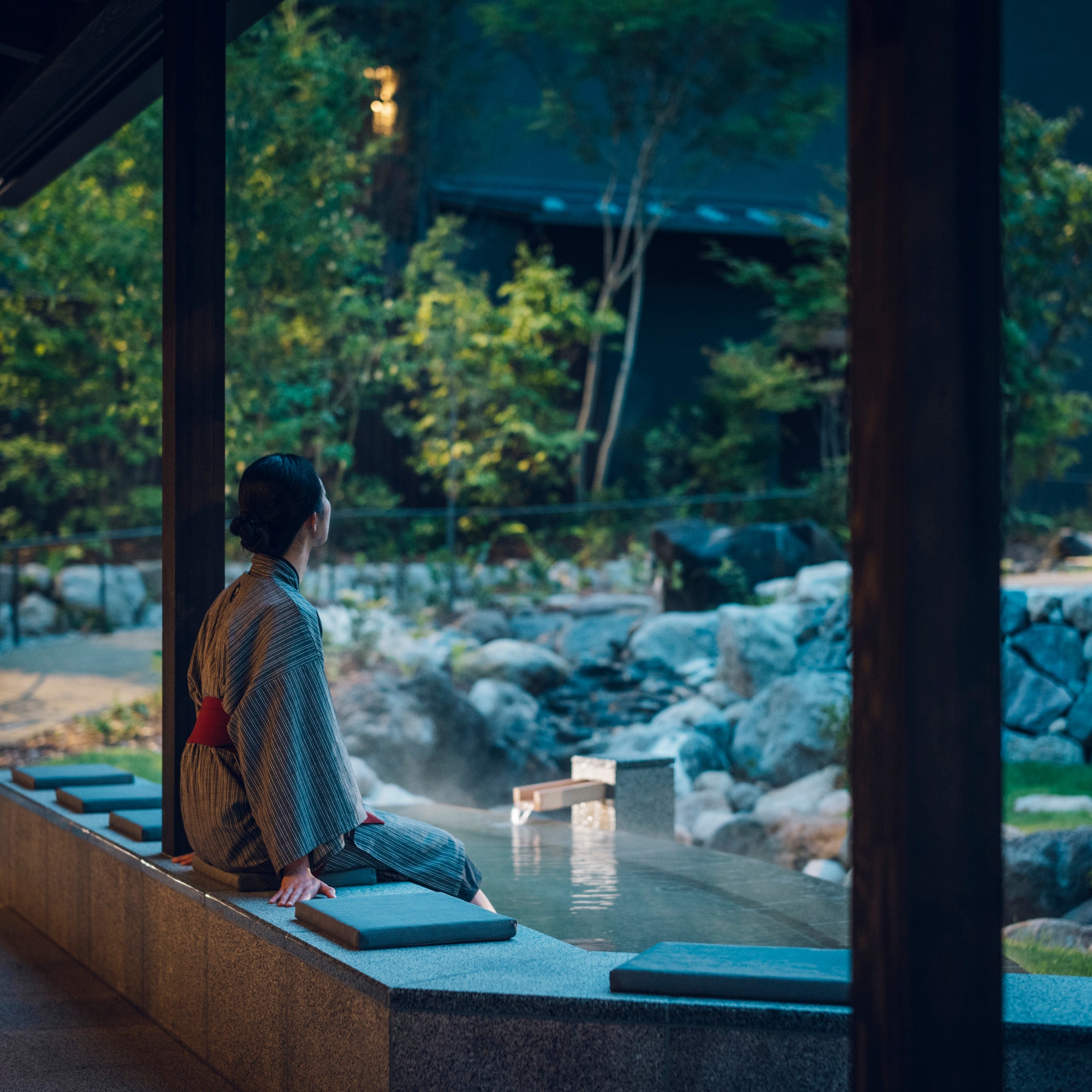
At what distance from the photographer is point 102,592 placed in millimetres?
10633

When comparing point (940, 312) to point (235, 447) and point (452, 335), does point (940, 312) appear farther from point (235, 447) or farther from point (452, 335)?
point (452, 335)

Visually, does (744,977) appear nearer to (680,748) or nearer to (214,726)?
(214,726)

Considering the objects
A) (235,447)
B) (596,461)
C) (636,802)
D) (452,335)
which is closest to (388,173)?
(452,335)

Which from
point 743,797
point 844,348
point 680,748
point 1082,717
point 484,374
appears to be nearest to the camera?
point 743,797

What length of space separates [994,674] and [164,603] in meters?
2.34

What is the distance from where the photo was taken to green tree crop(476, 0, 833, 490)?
15.1 m

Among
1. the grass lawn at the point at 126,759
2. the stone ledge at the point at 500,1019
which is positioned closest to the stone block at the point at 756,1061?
the stone ledge at the point at 500,1019

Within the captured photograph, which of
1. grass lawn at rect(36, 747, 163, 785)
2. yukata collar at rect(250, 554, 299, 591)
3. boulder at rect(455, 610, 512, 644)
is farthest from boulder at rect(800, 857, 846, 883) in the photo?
boulder at rect(455, 610, 512, 644)

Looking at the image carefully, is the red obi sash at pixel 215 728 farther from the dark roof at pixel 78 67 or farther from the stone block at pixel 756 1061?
the dark roof at pixel 78 67

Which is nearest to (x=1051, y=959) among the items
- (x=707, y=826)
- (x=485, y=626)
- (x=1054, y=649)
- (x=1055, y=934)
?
(x=1055, y=934)

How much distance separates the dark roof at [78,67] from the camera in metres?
3.18

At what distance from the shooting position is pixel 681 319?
55.3ft

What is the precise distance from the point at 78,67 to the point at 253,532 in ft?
5.42

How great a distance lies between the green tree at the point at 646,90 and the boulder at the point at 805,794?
8.22m
